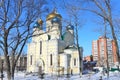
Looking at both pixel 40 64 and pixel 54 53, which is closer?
pixel 54 53

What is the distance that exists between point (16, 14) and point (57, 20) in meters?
36.9

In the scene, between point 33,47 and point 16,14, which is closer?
point 16,14

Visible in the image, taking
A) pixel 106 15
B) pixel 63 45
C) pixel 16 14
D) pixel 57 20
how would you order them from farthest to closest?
pixel 63 45, pixel 57 20, pixel 16 14, pixel 106 15

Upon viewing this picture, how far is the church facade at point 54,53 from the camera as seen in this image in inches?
2146

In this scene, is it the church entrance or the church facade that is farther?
→ the church entrance

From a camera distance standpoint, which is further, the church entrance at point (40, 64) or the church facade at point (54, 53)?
the church entrance at point (40, 64)

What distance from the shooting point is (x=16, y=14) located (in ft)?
57.3

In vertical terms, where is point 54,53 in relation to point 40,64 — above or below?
above

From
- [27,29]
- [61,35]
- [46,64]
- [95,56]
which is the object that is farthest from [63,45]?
[95,56]

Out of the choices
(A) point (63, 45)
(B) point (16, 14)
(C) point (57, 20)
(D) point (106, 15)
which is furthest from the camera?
(A) point (63, 45)

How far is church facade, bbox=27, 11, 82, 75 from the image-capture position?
54.5 metres

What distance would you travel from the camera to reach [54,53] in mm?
56406

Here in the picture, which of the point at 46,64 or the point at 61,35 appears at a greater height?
the point at 61,35

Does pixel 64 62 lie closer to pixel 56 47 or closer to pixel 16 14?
pixel 56 47
